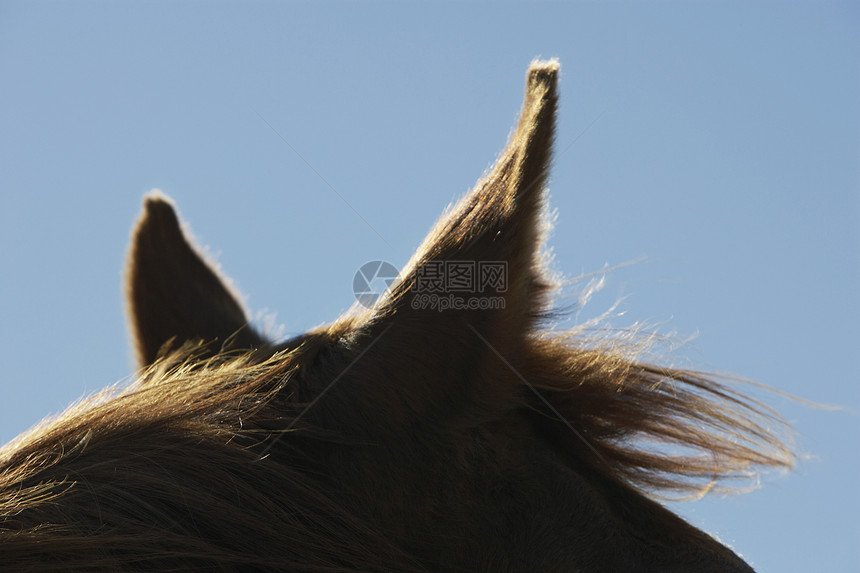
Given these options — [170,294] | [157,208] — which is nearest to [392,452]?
[170,294]

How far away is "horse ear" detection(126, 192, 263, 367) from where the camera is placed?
1.81m

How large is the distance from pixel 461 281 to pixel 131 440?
19.1 inches

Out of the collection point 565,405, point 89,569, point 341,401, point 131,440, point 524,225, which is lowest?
point 89,569

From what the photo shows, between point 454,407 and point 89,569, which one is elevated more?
point 454,407

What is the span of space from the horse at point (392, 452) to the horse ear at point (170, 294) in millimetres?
654

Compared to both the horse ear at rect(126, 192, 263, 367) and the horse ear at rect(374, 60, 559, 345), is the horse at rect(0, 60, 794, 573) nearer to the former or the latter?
the horse ear at rect(374, 60, 559, 345)

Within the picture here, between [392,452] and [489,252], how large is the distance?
1.01 ft

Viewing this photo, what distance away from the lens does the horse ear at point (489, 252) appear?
0.99 m

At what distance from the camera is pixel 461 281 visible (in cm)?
98

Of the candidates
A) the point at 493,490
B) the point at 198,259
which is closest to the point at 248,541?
the point at 493,490

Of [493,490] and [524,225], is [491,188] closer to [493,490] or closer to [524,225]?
[524,225]

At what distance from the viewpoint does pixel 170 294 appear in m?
1.87
